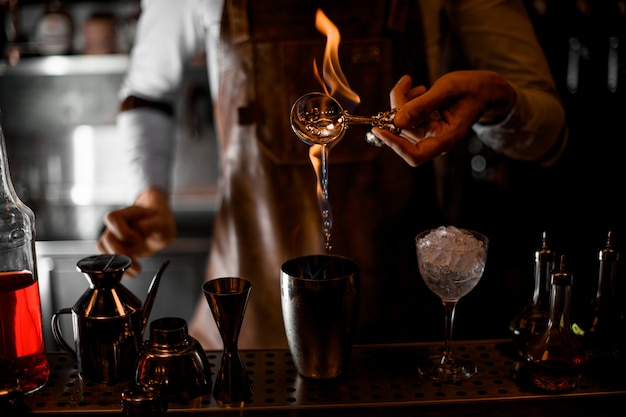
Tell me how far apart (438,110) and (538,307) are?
1.34 ft

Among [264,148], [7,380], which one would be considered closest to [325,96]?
[7,380]

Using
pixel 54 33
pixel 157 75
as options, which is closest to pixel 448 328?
pixel 157 75

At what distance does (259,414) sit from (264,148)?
0.97 metres

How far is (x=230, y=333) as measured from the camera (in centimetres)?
109

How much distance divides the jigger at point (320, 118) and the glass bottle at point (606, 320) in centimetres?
47

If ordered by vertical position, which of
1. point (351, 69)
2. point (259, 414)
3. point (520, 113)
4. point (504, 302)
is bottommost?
point (504, 302)

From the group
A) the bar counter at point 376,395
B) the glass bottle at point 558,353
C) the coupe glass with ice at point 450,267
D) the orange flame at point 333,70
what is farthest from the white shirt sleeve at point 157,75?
the glass bottle at point 558,353

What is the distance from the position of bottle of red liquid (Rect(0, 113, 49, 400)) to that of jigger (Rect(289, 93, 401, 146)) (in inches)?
18.6

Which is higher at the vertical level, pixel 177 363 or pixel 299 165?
pixel 299 165

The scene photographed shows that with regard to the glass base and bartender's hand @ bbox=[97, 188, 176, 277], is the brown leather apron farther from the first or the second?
the glass base

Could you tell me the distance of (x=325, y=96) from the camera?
114 cm

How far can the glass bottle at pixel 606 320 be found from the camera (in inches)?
47.0

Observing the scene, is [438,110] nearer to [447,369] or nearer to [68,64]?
[447,369]

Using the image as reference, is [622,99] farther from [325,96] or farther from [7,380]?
[7,380]
